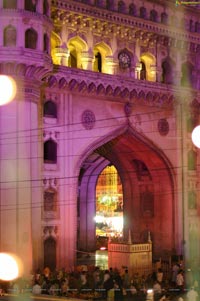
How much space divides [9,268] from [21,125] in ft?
14.8

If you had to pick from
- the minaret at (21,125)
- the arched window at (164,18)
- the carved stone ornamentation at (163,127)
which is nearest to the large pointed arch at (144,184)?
the carved stone ornamentation at (163,127)

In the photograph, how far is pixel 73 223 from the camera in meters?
24.6

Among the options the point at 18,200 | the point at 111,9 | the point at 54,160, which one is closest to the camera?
the point at 18,200

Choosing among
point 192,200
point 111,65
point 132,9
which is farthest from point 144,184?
point 132,9

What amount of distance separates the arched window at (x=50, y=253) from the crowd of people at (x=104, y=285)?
5.42 feet

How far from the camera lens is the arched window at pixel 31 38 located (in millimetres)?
22156

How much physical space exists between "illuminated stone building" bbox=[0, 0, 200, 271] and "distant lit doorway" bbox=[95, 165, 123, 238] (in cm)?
1014

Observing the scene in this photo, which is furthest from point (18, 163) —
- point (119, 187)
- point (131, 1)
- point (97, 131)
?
point (119, 187)

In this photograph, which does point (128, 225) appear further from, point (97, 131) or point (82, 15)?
point (82, 15)

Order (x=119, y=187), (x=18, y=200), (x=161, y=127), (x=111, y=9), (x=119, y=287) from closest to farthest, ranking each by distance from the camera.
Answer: (x=119, y=287) < (x=18, y=200) < (x=111, y=9) < (x=161, y=127) < (x=119, y=187)

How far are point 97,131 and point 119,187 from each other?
51.6 ft

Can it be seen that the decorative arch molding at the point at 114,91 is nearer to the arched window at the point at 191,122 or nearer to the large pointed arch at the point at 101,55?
the large pointed arch at the point at 101,55

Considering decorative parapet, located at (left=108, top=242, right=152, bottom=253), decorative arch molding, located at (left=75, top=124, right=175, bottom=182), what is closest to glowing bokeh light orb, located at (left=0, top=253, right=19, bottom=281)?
decorative arch molding, located at (left=75, top=124, right=175, bottom=182)

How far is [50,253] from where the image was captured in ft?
79.2
